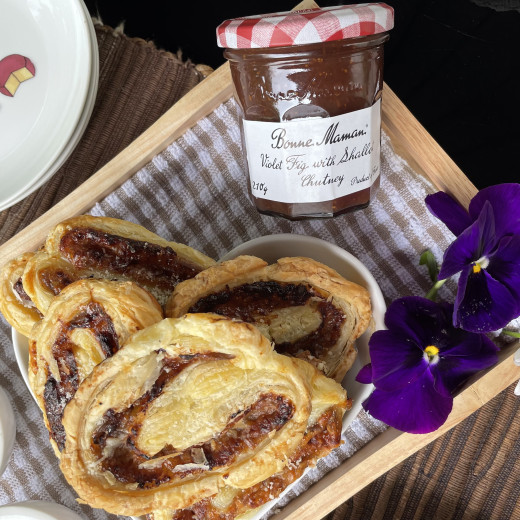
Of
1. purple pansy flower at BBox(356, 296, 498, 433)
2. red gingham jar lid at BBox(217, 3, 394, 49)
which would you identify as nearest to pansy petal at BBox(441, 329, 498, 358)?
purple pansy flower at BBox(356, 296, 498, 433)

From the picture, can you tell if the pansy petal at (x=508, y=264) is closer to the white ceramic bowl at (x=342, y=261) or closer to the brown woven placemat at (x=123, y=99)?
the white ceramic bowl at (x=342, y=261)

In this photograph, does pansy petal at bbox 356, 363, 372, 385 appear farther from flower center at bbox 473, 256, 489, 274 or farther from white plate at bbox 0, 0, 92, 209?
white plate at bbox 0, 0, 92, 209

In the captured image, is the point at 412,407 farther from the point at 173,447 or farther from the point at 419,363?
the point at 173,447

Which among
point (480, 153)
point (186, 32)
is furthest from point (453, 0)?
point (186, 32)

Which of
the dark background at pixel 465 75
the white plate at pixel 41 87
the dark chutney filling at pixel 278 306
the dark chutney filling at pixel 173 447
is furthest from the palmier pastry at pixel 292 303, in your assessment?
the dark background at pixel 465 75

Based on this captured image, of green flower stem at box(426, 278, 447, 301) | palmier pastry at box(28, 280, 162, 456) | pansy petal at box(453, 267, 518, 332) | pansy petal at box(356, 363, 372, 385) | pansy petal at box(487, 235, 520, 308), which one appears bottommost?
pansy petal at box(356, 363, 372, 385)

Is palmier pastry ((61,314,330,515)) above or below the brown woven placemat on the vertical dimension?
below
